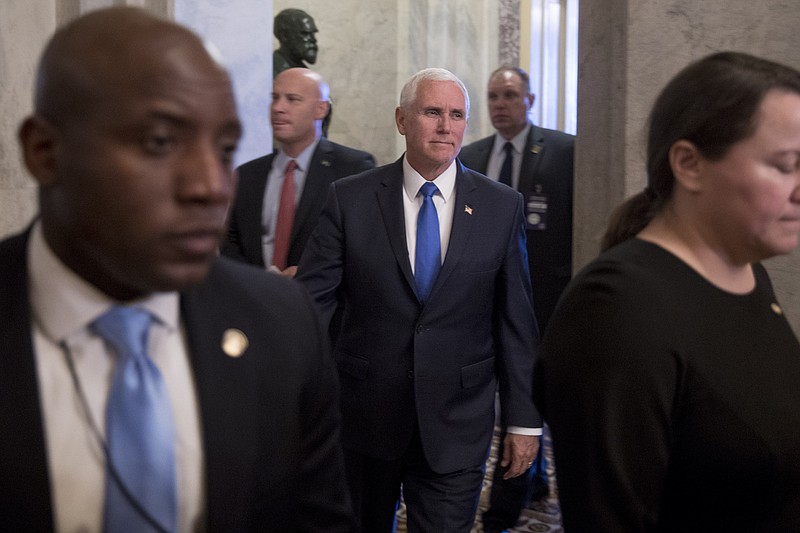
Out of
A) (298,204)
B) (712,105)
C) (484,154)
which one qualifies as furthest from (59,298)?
(484,154)

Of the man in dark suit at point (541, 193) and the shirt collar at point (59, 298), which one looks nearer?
the shirt collar at point (59, 298)

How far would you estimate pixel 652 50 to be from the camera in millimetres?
3281

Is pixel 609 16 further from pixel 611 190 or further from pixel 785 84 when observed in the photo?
pixel 785 84

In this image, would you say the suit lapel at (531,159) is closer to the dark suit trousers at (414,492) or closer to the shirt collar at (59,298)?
the dark suit trousers at (414,492)

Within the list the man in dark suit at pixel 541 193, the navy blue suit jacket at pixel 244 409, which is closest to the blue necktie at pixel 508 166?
the man in dark suit at pixel 541 193

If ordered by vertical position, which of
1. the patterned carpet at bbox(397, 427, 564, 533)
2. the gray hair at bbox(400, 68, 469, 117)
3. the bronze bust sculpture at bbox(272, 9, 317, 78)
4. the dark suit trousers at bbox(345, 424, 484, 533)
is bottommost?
the patterned carpet at bbox(397, 427, 564, 533)

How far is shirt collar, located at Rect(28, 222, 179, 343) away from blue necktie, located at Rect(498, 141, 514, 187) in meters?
4.23

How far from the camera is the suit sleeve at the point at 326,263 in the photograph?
3.16 m

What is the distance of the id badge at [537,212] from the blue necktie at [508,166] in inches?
9.1

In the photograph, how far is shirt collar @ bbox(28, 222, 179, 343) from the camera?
1188 mm

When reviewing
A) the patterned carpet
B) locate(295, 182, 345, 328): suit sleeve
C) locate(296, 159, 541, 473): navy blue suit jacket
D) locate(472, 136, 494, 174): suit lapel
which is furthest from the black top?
locate(472, 136, 494, 174): suit lapel

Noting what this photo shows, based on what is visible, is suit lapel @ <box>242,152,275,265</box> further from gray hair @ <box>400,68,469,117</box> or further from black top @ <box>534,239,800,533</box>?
black top @ <box>534,239,800,533</box>

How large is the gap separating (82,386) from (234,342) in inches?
8.2

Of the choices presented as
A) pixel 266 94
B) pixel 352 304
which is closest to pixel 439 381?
pixel 352 304
